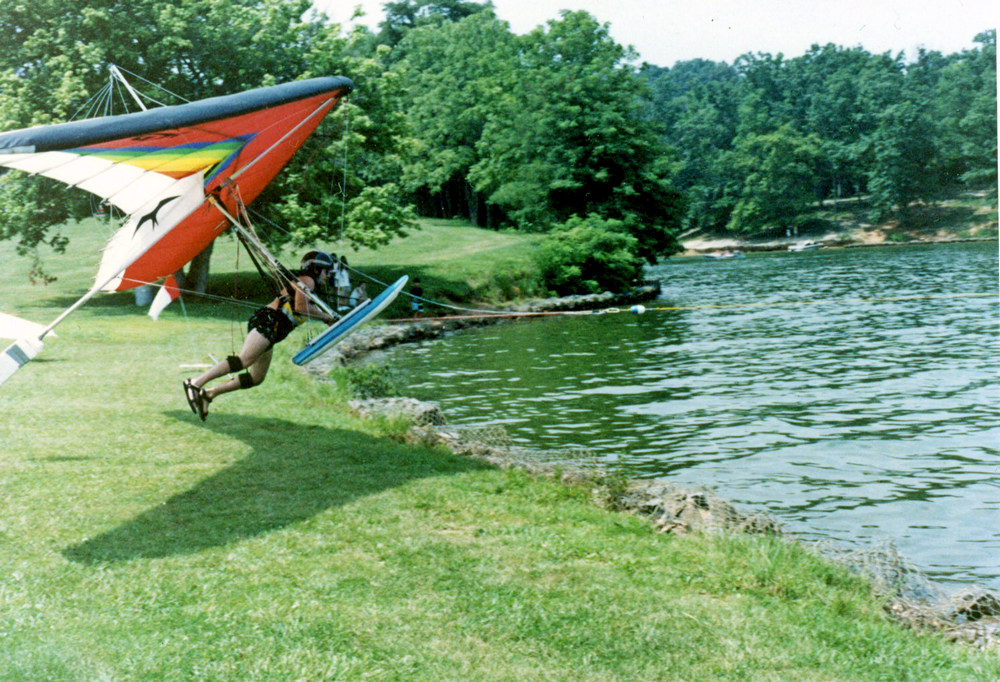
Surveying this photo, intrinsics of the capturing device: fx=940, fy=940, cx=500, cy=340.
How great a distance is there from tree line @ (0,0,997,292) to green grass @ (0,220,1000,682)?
707 cm

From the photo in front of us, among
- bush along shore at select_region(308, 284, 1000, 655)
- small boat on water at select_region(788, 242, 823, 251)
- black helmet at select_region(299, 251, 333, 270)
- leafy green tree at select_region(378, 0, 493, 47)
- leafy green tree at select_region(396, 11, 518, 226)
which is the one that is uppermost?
leafy green tree at select_region(378, 0, 493, 47)

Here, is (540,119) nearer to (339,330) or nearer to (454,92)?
(454,92)

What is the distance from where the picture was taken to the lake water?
11094 mm

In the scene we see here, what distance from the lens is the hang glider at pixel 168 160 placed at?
8156 mm

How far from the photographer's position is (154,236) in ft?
32.7

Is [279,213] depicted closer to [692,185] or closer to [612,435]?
[612,435]

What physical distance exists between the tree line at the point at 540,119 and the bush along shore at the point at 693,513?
17.0ft

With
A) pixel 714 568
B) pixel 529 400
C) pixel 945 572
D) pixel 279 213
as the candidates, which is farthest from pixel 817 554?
pixel 279 213

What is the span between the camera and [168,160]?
32.8ft

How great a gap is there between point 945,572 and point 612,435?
257 inches

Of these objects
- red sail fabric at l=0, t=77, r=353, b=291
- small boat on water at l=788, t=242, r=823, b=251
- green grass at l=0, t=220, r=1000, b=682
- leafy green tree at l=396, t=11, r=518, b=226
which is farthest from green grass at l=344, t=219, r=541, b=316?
small boat on water at l=788, t=242, r=823, b=251

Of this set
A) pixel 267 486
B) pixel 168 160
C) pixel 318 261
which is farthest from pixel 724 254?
pixel 267 486

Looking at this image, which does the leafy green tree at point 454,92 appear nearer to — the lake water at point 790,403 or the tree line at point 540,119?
the tree line at point 540,119

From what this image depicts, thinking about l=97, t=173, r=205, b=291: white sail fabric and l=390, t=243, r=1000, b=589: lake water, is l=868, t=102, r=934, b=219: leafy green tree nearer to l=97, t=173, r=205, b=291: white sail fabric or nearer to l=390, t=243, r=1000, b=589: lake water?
l=390, t=243, r=1000, b=589: lake water
